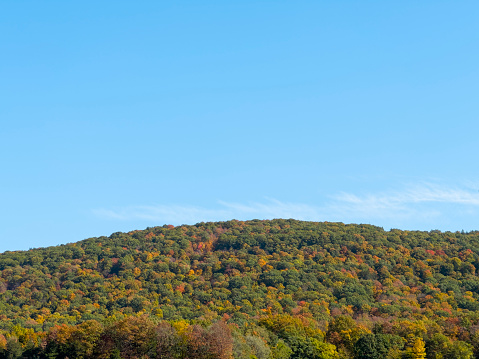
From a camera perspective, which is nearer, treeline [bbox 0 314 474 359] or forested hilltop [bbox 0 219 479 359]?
treeline [bbox 0 314 474 359]

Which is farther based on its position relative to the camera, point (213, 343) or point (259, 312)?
point (259, 312)

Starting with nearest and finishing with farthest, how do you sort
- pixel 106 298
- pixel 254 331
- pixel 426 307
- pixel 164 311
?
pixel 254 331 < pixel 426 307 < pixel 164 311 < pixel 106 298

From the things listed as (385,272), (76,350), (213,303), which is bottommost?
(76,350)

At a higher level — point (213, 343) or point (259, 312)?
point (259, 312)

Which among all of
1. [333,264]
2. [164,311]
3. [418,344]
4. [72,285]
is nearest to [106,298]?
[72,285]

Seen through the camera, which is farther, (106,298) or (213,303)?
(106,298)

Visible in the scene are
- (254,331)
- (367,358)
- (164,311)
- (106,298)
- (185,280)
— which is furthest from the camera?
(185,280)

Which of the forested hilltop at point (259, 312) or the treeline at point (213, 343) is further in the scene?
the forested hilltop at point (259, 312)

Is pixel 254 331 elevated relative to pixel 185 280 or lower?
lower

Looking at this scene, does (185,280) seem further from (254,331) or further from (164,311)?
(254,331)

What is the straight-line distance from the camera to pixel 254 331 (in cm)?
11356

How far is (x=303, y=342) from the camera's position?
10788cm

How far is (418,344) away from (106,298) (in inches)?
3960

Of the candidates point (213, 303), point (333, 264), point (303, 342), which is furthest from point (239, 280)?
point (303, 342)
